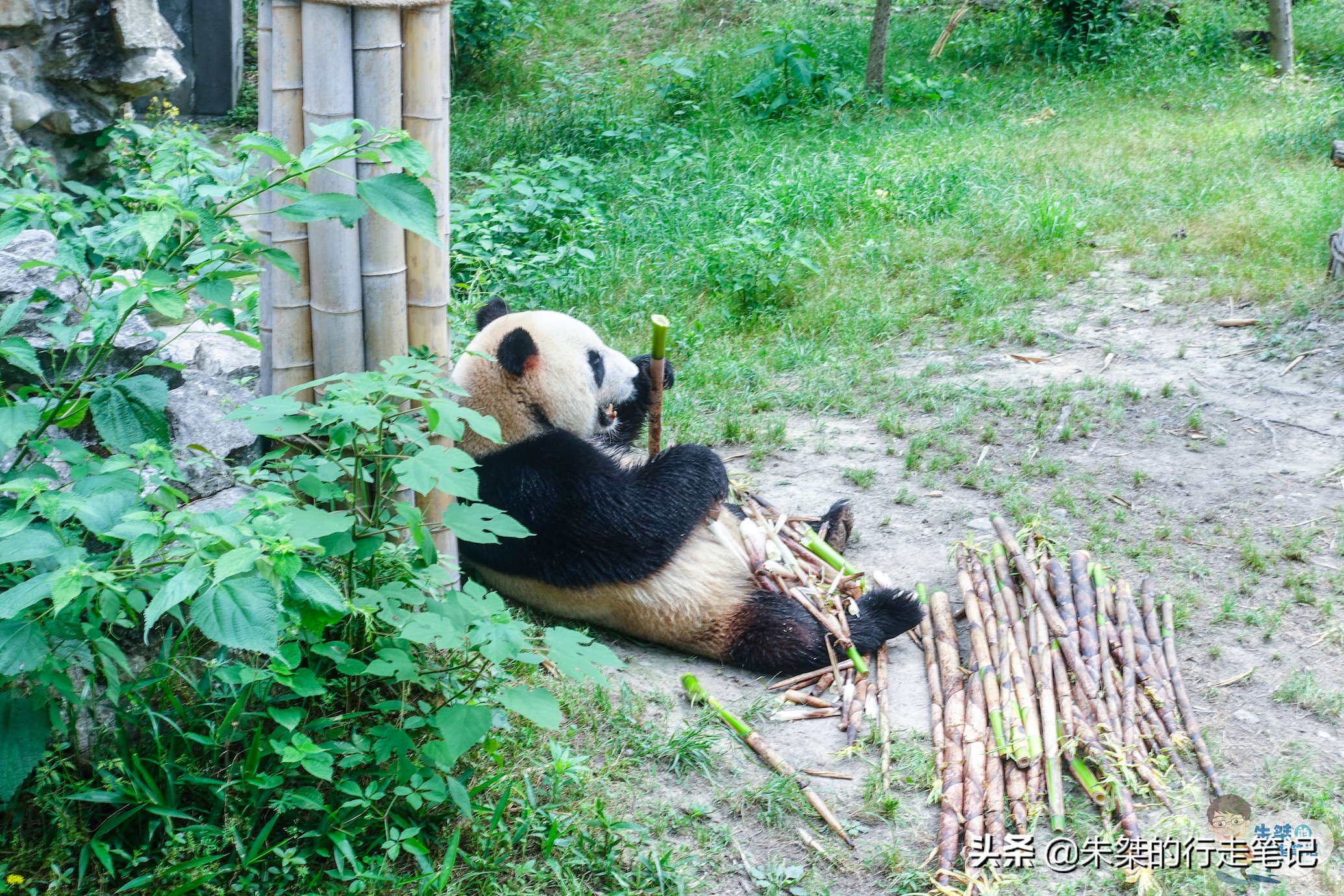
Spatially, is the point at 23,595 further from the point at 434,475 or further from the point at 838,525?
the point at 838,525

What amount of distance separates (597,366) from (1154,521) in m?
2.27

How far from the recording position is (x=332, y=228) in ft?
9.27

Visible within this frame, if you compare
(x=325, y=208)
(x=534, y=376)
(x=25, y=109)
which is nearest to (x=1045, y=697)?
(x=534, y=376)

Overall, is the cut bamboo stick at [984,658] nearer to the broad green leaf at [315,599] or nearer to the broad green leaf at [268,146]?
the broad green leaf at [315,599]

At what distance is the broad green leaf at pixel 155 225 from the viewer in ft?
6.79

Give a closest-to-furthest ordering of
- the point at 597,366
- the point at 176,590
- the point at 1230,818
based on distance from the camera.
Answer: the point at 176,590, the point at 1230,818, the point at 597,366

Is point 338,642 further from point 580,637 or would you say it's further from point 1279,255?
point 1279,255

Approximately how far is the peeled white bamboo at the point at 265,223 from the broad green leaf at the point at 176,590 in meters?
0.99

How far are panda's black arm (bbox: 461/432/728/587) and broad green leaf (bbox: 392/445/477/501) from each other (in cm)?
108

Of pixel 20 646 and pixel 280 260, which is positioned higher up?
pixel 280 260

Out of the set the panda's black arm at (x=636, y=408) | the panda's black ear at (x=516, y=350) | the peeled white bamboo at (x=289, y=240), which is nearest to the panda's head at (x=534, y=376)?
the panda's black ear at (x=516, y=350)

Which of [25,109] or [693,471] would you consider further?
[25,109]

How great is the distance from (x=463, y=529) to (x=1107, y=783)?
184cm

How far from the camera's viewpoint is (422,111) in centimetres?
290
